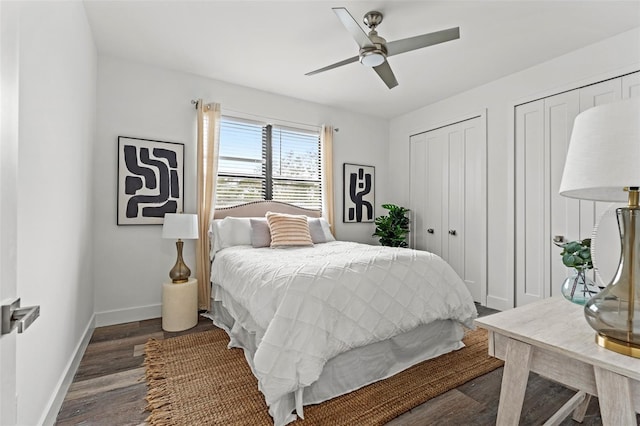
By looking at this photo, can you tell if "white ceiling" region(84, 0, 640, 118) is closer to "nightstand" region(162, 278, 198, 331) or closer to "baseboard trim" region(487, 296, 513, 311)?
"nightstand" region(162, 278, 198, 331)

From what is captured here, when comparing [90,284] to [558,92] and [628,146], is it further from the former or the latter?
[558,92]

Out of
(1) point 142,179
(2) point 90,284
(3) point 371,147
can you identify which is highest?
(3) point 371,147

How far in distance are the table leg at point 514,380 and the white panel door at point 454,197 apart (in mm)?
2776

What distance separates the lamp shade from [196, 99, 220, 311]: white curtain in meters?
→ 3.09

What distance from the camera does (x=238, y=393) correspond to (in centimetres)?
179

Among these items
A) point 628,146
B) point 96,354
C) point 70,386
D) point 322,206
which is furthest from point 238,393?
point 322,206

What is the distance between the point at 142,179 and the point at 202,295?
136 cm

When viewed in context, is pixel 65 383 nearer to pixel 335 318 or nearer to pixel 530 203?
pixel 335 318

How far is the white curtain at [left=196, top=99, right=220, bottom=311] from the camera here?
10.6ft

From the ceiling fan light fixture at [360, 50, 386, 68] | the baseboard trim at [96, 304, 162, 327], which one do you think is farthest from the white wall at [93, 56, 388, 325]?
the ceiling fan light fixture at [360, 50, 386, 68]

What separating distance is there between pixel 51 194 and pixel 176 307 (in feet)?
5.03

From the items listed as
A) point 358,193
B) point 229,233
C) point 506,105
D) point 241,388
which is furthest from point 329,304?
point 506,105

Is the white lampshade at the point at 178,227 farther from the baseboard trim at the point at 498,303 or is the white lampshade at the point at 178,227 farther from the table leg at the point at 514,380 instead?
the baseboard trim at the point at 498,303

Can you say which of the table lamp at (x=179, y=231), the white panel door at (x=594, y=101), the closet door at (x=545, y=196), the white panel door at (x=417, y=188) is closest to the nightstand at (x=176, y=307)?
the table lamp at (x=179, y=231)
